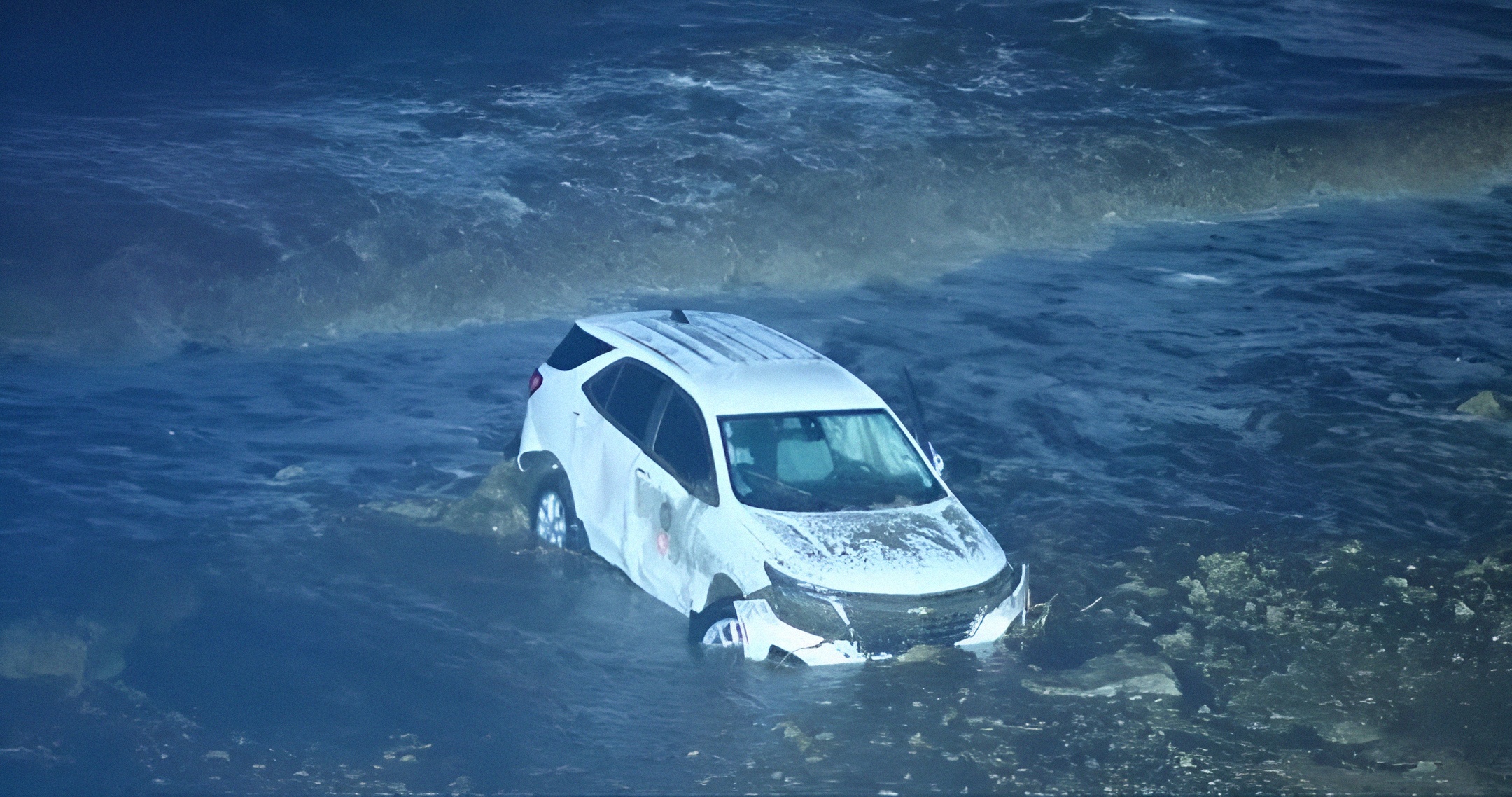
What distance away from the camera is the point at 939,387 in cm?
1345

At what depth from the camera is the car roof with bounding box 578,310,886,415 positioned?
8047 millimetres

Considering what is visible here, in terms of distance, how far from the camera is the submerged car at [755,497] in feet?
23.1

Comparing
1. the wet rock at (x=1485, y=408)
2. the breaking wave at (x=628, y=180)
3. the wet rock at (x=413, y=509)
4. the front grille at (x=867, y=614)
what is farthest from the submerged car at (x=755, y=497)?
the breaking wave at (x=628, y=180)

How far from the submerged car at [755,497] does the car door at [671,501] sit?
0.5 inches

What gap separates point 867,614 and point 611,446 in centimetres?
229

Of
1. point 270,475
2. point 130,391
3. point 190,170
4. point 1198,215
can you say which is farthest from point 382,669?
point 1198,215

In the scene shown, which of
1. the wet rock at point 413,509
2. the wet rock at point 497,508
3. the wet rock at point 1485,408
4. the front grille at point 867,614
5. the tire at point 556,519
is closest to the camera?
the front grille at point 867,614

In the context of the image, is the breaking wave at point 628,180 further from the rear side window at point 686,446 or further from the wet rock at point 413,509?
the rear side window at point 686,446

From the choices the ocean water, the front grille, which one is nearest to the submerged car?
the front grille

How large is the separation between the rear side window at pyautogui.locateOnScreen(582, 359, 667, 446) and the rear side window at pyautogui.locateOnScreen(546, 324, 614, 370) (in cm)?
25

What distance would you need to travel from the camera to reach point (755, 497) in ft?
24.7

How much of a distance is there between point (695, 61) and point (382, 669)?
18363 millimetres

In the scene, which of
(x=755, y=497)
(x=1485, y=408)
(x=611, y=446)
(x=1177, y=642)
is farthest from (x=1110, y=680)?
(x=1485, y=408)

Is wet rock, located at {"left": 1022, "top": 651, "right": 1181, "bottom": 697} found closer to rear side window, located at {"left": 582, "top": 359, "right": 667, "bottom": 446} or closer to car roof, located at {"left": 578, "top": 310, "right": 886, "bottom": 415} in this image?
car roof, located at {"left": 578, "top": 310, "right": 886, "bottom": 415}
